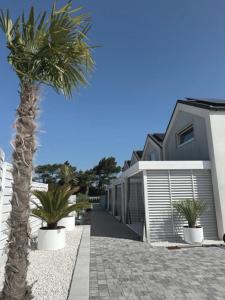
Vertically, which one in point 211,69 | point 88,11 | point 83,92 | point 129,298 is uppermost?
point 211,69

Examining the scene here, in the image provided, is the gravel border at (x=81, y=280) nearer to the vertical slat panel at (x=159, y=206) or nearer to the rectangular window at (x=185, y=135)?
the vertical slat panel at (x=159, y=206)

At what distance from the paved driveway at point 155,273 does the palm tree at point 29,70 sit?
1878mm

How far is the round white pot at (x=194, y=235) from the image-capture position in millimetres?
8180

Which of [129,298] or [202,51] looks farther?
[202,51]

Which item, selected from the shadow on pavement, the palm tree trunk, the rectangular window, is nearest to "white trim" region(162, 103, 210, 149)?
the rectangular window

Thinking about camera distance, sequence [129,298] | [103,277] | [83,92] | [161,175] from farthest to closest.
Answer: [161,175]
[103,277]
[83,92]
[129,298]

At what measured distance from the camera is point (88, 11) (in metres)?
3.52

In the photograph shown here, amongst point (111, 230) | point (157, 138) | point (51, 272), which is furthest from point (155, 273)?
point (157, 138)

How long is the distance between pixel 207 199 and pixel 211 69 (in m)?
6.81

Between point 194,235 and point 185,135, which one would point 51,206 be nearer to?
point 194,235

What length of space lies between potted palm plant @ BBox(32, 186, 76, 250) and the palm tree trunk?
424 cm

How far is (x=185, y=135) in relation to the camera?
13016 mm

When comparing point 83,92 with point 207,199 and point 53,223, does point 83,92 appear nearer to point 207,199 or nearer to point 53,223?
point 53,223

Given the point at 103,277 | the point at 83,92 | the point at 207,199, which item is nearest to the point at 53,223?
the point at 103,277
